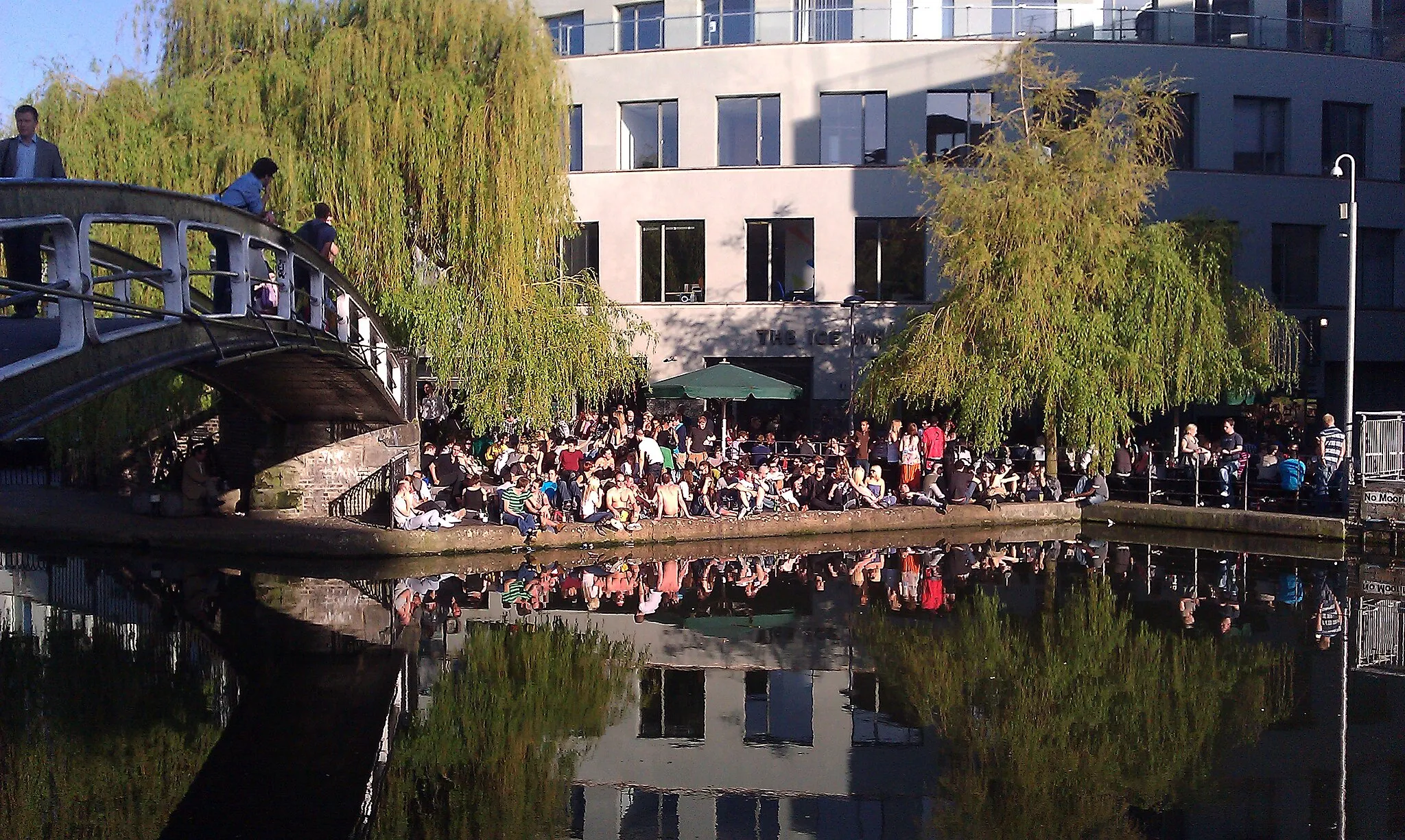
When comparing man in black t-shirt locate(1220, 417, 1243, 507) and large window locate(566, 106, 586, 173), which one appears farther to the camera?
large window locate(566, 106, 586, 173)

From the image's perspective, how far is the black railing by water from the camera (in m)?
21.0

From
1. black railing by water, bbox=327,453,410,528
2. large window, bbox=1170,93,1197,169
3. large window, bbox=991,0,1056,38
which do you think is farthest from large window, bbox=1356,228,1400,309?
black railing by water, bbox=327,453,410,528

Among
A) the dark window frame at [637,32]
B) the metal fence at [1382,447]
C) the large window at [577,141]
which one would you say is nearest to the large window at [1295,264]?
the metal fence at [1382,447]

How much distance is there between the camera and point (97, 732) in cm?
1094

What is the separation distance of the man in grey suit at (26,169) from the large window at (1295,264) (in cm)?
2908

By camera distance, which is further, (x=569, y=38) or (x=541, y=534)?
(x=569, y=38)

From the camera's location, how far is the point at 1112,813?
353 inches

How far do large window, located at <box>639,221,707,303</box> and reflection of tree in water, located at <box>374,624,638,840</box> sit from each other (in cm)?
1781

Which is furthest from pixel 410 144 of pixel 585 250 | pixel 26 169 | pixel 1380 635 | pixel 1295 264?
pixel 1295 264

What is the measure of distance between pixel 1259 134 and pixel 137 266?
2729 centimetres

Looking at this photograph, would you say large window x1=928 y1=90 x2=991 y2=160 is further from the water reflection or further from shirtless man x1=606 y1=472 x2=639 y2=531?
the water reflection

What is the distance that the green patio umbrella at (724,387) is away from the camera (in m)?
26.5

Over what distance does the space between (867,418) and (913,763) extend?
19.1 meters

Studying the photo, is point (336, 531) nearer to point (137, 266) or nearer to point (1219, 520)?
point (137, 266)
